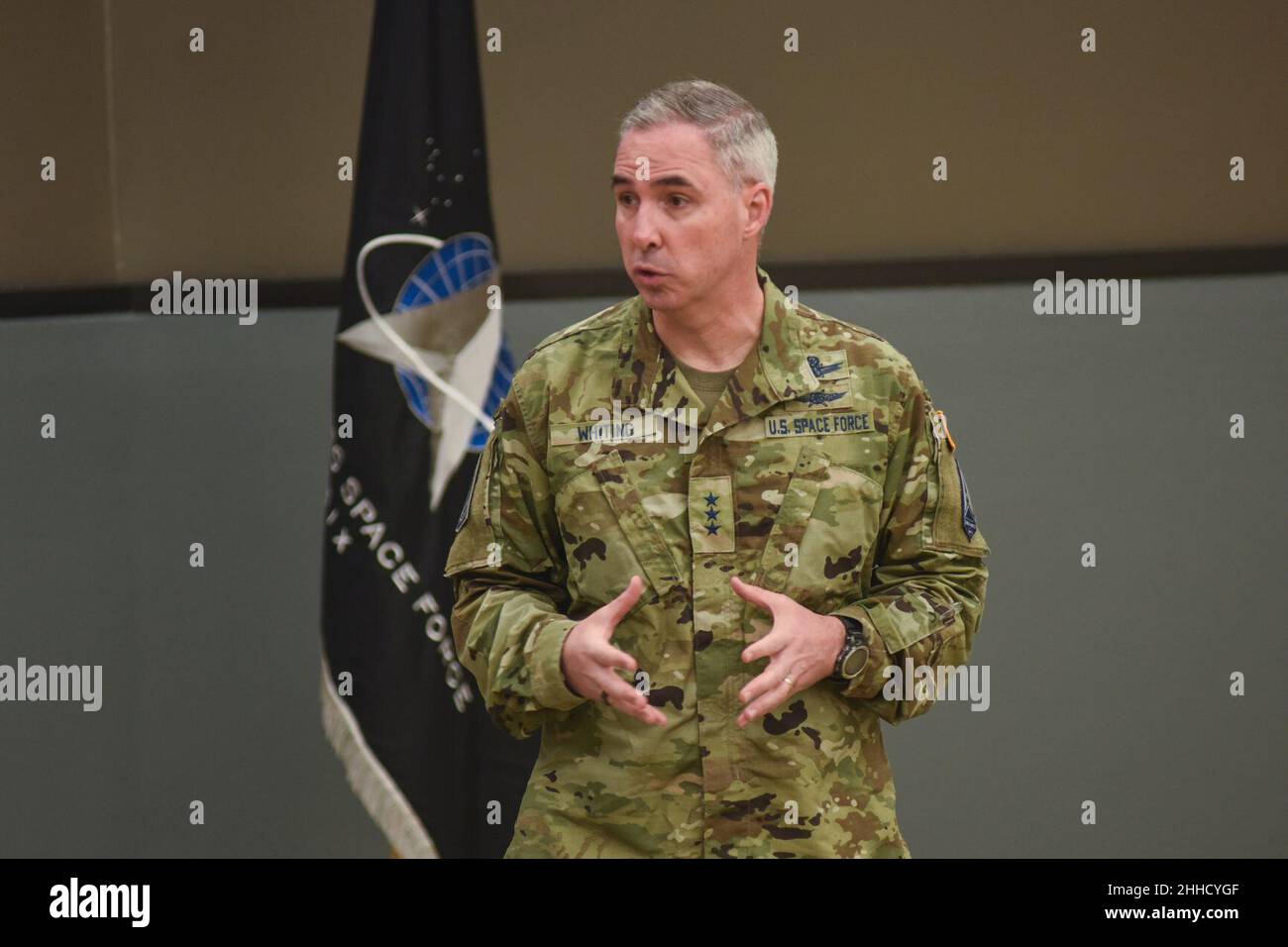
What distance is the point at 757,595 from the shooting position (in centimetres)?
177

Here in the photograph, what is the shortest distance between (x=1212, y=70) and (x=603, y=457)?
7.11ft

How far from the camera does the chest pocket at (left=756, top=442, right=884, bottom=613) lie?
6.15 feet

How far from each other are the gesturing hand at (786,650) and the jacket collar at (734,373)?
24 cm

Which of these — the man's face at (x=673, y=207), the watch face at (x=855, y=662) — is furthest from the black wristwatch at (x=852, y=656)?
the man's face at (x=673, y=207)

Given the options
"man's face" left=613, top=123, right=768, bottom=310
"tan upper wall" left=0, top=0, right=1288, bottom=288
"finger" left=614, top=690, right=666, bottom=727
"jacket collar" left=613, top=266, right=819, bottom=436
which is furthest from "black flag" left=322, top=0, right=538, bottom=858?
"finger" left=614, top=690, right=666, bottom=727

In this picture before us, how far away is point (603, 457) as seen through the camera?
190 cm

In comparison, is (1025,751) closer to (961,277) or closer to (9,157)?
(961,277)

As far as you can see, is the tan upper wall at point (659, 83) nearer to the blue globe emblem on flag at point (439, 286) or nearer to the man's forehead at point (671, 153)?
the blue globe emblem on flag at point (439, 286)

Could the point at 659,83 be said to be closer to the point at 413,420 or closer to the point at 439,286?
the point at 439,286

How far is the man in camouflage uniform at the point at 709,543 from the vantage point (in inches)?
72.3

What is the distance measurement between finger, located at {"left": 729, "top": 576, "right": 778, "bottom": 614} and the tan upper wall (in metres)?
1.87
